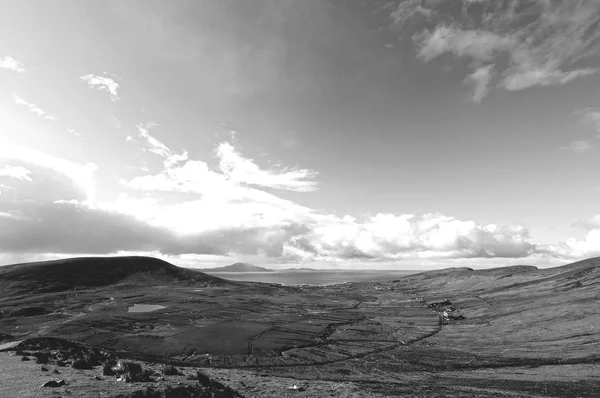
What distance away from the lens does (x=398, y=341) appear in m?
91.4

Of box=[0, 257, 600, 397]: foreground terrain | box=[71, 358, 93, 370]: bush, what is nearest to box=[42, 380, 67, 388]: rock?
box=[0, 257, 600, 397]: foreground terrain

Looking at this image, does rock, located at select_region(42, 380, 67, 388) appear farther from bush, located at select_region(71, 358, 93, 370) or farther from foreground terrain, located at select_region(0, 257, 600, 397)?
bush, located at select_region(71, 358, 93, 370)

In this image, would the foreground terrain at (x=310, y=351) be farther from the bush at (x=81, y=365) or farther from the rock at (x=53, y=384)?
the rock at (x=53, y=384)

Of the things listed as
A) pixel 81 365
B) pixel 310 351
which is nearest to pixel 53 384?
pixel 81 365

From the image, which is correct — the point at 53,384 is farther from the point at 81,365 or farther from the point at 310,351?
the point at 310,351

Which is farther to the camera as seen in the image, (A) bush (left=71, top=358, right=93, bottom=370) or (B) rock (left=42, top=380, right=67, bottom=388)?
(A) bush (left=71, top=358, right=93, bottom=370)

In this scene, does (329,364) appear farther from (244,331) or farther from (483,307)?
(483,307)

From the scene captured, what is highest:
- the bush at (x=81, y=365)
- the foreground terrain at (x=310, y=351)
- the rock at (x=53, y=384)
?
the rock at (x=53, y=384)

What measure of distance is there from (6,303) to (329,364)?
608 feet

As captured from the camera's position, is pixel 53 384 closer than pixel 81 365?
Yes

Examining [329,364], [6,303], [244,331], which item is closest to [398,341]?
[329,364]

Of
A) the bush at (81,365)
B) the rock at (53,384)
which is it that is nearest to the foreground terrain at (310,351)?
the bush at (81,365)

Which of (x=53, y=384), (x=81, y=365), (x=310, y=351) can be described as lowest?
(x=310, y=351)

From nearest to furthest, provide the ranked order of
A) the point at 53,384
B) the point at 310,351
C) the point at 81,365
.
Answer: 1. the point at 53,384
2. the point at 81,365
3. the point at 310,351
